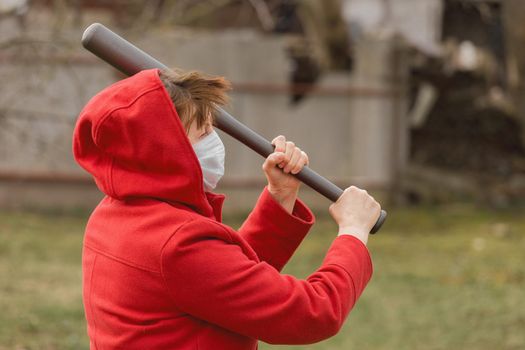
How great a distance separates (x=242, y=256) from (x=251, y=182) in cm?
801

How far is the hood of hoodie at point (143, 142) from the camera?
6.70 ft

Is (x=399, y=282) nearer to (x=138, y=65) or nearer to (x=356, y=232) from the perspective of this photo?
(x=356, y=232)

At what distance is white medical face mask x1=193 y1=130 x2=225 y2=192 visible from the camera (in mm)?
2176

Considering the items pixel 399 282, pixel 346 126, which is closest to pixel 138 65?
pixel 399 282

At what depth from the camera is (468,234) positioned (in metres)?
8.70

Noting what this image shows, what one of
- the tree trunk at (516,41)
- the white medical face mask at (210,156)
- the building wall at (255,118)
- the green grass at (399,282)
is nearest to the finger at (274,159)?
the white medical face mask at (210,156)

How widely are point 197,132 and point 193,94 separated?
9 centimetres

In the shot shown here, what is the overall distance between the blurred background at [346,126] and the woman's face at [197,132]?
4.40m

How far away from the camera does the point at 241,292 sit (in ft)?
6.72

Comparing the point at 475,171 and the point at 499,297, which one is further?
the point at 475,171

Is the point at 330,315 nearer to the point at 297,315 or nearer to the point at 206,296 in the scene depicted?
the point at 297,315

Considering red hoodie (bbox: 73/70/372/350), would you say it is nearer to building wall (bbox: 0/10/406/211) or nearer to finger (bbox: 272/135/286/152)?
finger (bbox: 272/135/286/152)

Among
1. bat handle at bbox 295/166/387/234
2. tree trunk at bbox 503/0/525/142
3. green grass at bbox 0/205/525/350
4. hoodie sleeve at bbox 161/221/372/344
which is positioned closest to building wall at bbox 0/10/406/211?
green grass at bbox 0/205/525/350

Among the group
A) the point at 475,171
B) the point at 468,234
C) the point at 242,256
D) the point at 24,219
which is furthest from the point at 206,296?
the point at 475,171
